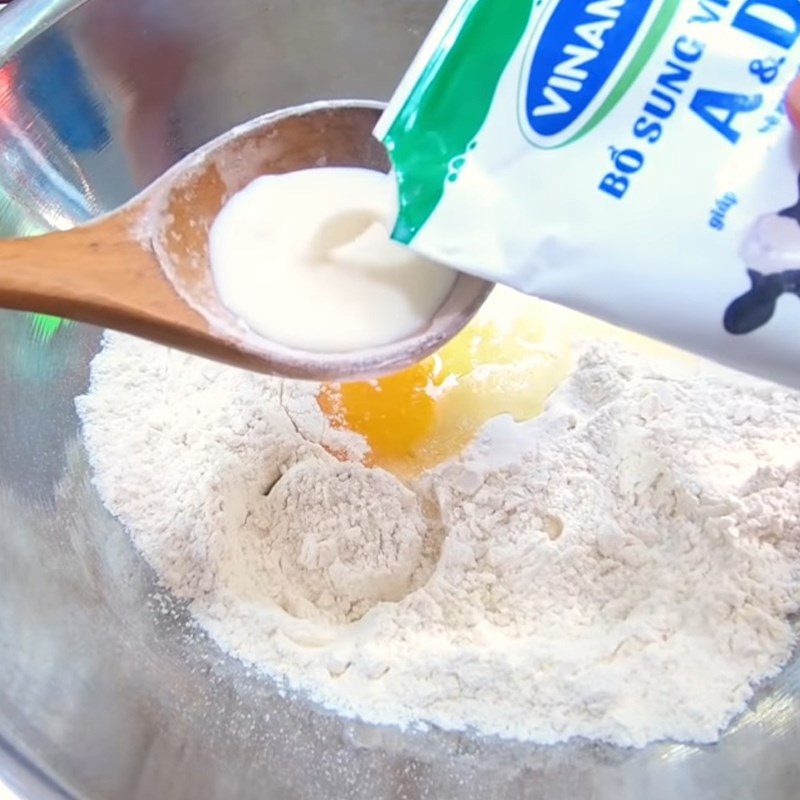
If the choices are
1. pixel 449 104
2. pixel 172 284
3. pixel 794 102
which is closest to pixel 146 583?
pixel 172 284

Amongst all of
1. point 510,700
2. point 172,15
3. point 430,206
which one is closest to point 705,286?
point 430,206

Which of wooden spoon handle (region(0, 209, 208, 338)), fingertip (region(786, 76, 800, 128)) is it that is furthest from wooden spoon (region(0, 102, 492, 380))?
fingertip (region(786, 76, 800, 128))

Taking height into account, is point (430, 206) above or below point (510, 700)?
above

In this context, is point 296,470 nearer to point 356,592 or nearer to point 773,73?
point 356,592

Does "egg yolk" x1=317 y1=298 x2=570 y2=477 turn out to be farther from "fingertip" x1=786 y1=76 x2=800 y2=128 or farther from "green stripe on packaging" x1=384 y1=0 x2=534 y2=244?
"fingertip" x1=786 y1=76 x2=800 y2=128

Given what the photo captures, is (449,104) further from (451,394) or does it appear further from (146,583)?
(146,583)
